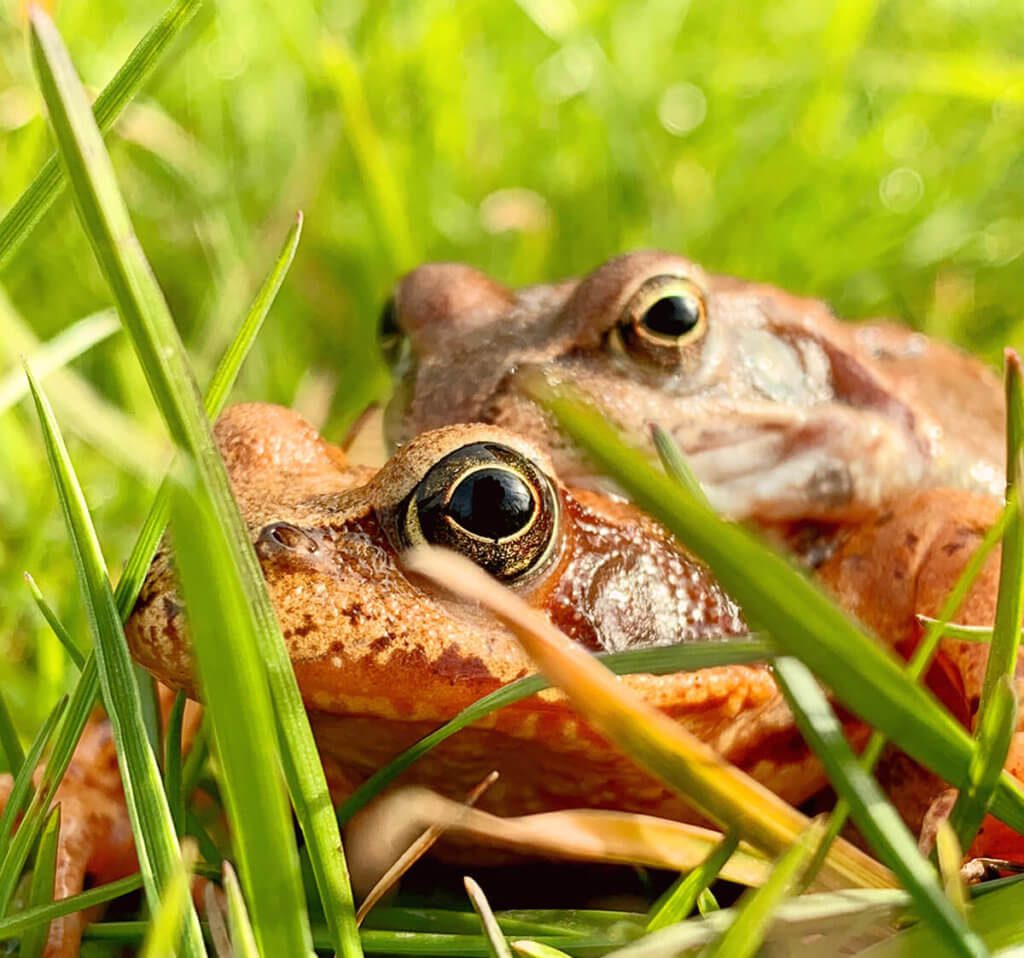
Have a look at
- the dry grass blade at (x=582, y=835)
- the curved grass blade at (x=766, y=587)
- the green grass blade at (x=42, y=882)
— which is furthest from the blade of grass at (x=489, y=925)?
the green grass blade at (x=42, y=882)

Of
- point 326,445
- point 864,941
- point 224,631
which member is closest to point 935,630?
point 864,941

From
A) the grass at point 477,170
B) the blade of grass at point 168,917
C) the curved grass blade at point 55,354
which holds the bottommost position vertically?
the blade of grass at point 168,917

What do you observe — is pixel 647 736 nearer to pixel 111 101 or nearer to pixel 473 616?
pixel 473 616

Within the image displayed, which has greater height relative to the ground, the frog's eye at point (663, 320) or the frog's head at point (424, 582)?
the frog's eye at point (663, 320)

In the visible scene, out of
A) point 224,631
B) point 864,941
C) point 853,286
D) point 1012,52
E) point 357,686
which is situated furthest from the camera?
point 1012,52

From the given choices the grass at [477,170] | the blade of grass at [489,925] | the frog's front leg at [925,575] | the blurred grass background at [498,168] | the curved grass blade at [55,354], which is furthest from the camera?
the blurred grass background at [498,168]

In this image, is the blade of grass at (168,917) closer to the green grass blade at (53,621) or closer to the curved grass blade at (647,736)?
the curved grass blade at (647,736)

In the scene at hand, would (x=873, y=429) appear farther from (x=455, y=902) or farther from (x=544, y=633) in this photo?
(x=544, y=633)
